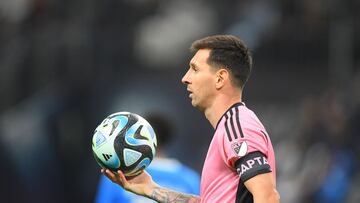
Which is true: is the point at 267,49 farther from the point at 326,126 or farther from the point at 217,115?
the point at 217,115

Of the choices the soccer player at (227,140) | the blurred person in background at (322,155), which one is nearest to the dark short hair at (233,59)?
the soccer player at (227,140)

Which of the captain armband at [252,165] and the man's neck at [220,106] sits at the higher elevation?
the man's neck at [220,106]

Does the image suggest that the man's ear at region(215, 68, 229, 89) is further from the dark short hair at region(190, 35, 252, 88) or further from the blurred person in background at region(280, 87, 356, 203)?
the blurred person in background at region(280, 87, 356, 203)

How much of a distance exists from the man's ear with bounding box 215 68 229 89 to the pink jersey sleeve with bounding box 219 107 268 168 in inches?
11.2

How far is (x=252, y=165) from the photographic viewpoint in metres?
5.54

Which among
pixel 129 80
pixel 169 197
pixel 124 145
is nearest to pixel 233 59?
pixel 124 145

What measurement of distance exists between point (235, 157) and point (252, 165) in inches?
5.0

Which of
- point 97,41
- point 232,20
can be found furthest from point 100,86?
point 232,20

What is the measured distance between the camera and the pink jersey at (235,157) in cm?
558

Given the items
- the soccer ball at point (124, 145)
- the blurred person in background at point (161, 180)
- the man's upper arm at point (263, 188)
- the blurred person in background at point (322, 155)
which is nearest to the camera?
the man's upper arm at point (263, 188)

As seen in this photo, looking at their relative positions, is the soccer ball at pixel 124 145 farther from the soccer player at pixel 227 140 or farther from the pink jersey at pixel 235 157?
the pink jersey at pixel 235 157

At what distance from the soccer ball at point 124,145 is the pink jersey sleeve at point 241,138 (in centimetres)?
73

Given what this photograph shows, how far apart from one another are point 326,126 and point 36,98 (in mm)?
3928

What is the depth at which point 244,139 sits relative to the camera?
5633 millimetres
